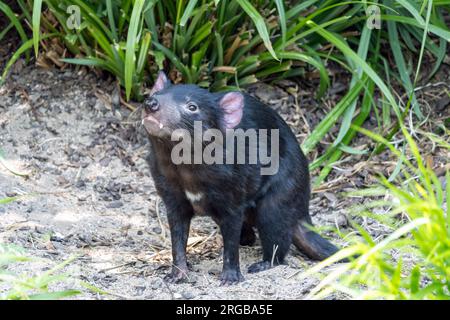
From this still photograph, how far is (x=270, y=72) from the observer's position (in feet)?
18.8

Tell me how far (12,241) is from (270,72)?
202 cm

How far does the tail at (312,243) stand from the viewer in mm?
4871

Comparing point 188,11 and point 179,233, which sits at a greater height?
point 188,11

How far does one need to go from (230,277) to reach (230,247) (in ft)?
0.48

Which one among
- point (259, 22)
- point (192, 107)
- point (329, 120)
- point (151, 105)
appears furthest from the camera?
point (329, 120)

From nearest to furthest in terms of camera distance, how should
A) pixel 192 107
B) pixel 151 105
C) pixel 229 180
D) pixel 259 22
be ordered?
pixel 151 105 → pixel 192 107 → pixel 229 180 → pixel 259 22

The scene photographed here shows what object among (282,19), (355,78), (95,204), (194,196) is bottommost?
(95,204)

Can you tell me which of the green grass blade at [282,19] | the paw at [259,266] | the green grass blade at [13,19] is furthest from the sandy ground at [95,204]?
the green grass blade at [282,19]

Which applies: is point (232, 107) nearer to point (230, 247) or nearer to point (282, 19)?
point (230, 247)

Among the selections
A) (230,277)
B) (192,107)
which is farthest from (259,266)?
(192,107)

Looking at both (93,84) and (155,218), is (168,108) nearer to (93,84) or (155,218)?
(155,218)

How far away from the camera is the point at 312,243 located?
16.0 feet

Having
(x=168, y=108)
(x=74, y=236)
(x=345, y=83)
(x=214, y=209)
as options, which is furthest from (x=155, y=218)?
(x=345, y=83)

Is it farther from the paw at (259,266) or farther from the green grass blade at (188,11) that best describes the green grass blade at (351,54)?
the paw at (259,266)
